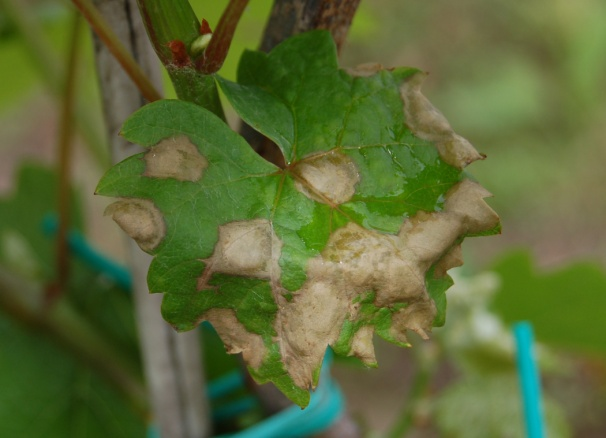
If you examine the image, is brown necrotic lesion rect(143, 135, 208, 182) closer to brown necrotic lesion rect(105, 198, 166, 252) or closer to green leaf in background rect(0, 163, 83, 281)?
brown necrotic lesion rect(105, 198, 166, 252)

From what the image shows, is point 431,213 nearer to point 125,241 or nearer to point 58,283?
point 125,241

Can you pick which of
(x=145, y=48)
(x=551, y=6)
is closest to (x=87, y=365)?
(x=145, y=48)

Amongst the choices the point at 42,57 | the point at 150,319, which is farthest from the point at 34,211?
the point at 150,319

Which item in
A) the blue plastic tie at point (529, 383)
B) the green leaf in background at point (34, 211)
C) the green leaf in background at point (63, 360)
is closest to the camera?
the blue plastic tie at point (529, 383)

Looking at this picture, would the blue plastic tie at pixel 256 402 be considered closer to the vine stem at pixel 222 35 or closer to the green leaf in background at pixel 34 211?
the green leaf in background at pixel 34 211

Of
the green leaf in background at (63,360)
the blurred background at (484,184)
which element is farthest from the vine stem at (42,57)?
the green leaf in background at (63,360)

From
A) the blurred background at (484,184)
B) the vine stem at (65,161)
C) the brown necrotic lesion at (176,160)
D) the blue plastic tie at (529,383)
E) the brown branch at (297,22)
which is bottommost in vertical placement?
the blurred background at (484,184)

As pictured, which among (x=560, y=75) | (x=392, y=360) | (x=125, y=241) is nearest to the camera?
(x=125, y=241)
